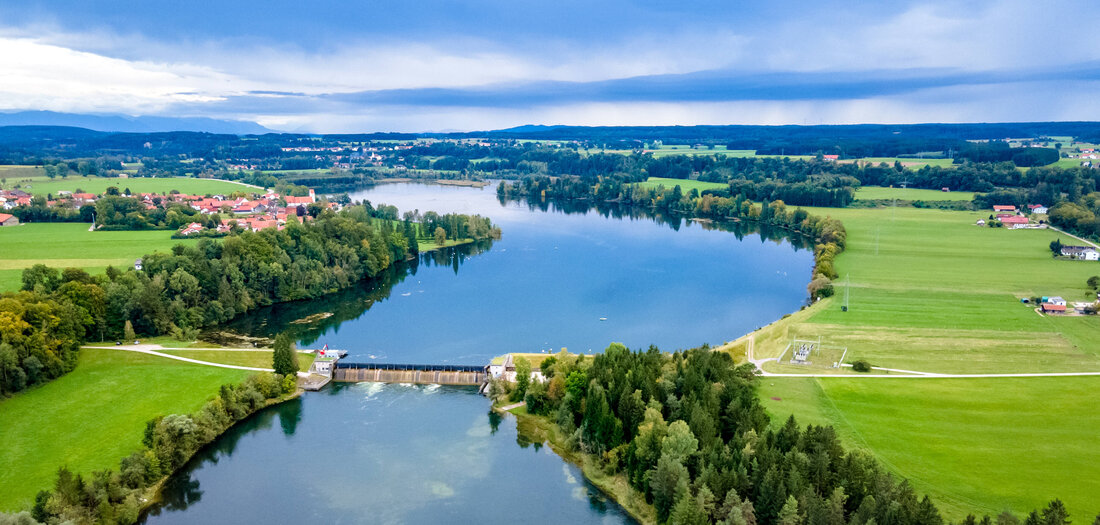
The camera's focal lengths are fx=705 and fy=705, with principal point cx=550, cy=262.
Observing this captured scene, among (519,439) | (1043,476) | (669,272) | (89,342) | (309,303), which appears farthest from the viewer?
(669,272)

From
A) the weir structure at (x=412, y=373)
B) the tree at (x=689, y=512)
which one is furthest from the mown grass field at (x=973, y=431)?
the weir structure at (x=412, y=373)

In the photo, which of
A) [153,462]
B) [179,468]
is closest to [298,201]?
[179,468]

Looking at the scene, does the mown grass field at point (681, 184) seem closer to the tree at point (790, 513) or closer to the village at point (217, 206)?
the village at point (217, 206)

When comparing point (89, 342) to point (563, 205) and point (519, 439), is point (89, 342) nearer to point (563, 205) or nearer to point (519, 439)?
point (519, 439)

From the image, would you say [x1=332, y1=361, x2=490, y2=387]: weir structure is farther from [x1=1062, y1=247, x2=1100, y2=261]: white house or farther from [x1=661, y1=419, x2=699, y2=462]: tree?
[x1=1062, y1=247, x2=1100, y2=261]: white house

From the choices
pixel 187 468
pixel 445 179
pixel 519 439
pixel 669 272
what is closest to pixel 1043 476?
pixel 519 439

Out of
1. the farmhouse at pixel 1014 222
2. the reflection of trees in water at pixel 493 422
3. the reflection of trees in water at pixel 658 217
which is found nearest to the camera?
the reflection of trees in water at pixel 493 422
